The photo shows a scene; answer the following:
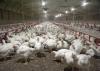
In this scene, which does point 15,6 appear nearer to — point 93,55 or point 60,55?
point 60,55

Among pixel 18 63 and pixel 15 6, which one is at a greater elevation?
pixel 15 6

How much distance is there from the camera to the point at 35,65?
2.43 metres

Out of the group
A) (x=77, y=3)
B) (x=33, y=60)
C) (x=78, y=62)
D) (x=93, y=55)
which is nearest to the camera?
(x=78, y=62)

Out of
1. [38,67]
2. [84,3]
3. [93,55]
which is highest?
[84,3]

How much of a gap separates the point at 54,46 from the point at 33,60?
641mm

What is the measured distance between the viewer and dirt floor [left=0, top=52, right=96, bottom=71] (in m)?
2.28

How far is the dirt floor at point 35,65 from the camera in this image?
2.28 metres

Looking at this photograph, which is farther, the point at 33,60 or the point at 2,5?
the point at 2,5

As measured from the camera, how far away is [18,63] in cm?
251

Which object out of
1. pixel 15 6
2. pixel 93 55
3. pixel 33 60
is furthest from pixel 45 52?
pixel 15 6

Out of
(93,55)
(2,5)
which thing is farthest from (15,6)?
(93,55)

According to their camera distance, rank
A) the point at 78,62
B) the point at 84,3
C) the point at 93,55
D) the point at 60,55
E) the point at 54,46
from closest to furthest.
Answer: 1. the point at 78,62
2. the point at 60,55
3. the point at 93,55
4. the point at 54,46
5. the point at 84,3

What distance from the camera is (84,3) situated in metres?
3.42

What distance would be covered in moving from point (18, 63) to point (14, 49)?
1.12ft
